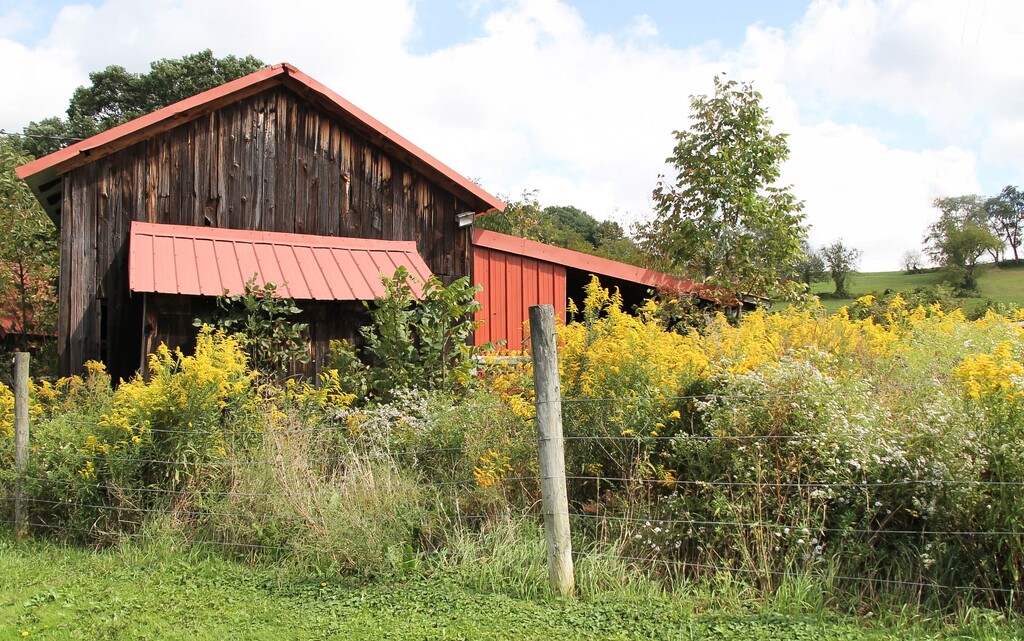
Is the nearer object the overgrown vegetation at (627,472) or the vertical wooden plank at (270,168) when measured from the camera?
the overgrown vegetation at (627,472)

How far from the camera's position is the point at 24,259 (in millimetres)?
17172

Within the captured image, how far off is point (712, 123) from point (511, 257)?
4.55 metres

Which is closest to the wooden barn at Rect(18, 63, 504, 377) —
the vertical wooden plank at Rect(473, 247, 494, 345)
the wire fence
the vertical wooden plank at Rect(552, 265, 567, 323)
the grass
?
the vertical wooden plank at Rect(473, 247, 494, 345)

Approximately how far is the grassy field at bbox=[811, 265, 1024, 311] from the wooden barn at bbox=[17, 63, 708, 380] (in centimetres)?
3024

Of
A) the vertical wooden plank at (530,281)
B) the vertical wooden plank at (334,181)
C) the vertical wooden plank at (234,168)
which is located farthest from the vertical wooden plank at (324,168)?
the vertical wooden plank at (530,281)

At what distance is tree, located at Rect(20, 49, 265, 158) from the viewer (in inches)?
1393

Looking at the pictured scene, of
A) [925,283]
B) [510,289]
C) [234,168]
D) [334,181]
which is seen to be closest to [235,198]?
[234,168]

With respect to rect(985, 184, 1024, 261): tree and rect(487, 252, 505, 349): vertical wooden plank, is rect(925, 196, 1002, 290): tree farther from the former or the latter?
rect(487, 252, 505, 349): vertical wooden plank

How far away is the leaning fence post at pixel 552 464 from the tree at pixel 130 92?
110 ft

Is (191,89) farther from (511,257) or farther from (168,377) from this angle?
(168,377)

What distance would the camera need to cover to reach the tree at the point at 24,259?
16672 millimetres

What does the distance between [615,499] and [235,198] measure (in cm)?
772

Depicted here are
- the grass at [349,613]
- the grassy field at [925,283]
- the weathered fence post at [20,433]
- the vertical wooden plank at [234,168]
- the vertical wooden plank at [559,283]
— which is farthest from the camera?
the grassy field at [925,283]

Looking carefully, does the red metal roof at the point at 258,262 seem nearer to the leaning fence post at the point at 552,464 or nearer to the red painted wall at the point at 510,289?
the red painted wall at the point at 510,289
